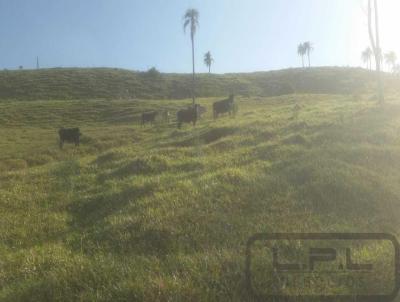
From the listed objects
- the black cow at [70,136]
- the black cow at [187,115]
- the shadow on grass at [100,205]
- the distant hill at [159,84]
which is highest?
the distant hill at [159,84]

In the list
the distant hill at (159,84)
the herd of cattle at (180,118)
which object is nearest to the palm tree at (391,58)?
the distant hill at (159,84)

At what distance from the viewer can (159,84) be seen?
102m

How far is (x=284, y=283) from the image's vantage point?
20.1 ft

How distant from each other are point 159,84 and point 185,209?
93.2 m

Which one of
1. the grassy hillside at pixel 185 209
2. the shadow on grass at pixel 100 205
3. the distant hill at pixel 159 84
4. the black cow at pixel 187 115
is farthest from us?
the distant hill at pixel 159 84

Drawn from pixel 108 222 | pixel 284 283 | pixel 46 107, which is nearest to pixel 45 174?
pixel 108 222

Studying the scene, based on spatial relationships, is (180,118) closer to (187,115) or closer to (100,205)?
(187,115)

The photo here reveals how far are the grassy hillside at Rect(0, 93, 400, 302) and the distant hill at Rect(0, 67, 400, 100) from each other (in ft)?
229

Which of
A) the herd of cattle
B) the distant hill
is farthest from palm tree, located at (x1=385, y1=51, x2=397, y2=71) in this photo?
the herd of cattle

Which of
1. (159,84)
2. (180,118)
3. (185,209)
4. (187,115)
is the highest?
(159,84)

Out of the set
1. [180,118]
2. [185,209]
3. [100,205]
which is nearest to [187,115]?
[180,118]

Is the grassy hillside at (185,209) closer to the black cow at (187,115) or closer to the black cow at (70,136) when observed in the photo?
the black cow at (70,136)

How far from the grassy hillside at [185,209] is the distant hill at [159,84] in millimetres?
69898

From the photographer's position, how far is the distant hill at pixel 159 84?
90250mm
